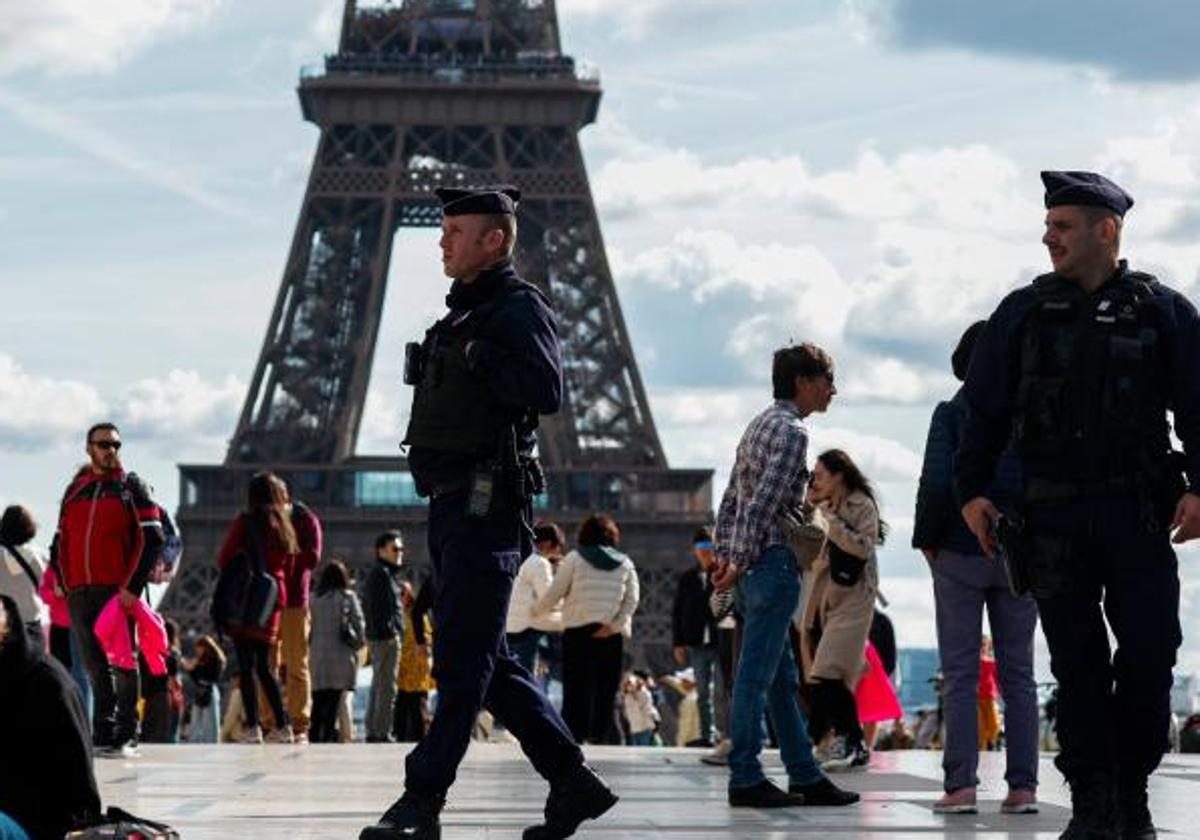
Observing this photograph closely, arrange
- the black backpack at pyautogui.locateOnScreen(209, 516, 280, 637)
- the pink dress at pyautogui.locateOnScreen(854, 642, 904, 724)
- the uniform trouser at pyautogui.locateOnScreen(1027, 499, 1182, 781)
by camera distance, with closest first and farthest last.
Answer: the uniform trouser at pyautogui.locateOnScreen(1027, 499, 1182, 781)
the pink dress at pyautogui.locateOnScreen(854, 642, 904, 724)
the black backpack at pyautogui.locateOnScreen(209, 516, 280, 637)

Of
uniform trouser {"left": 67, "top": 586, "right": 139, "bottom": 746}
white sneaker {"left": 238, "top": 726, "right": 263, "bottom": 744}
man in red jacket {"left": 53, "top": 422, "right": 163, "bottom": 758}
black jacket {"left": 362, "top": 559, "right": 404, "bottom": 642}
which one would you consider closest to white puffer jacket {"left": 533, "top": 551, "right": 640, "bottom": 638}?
white sneaker {"left": 238, "top": 726, "right": 263, "bottom": 744}

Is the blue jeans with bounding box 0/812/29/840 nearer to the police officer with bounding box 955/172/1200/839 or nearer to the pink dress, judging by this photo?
the police officer with bounding box 955/172/1200/839

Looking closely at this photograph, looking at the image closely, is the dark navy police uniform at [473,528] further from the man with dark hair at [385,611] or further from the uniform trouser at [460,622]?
the man with dark hair at [385,611]

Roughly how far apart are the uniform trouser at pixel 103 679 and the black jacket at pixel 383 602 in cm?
476

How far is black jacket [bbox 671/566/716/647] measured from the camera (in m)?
21.8

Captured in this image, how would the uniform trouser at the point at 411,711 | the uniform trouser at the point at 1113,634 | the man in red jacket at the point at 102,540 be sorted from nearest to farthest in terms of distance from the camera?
the uniform trouser at the point at 1113,634 < the man in red jacket at the point at 102,540 < the uniform trouser at the point at 411,711

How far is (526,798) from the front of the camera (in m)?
13.4

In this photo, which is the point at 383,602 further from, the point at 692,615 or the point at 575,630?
the point at 575,630

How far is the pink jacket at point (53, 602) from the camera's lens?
1809 cm

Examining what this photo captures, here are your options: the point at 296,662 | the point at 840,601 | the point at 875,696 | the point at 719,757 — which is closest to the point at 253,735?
the point at 296,662

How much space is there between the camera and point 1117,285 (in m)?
9.33

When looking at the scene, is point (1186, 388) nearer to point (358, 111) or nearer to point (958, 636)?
→ point (958, 636)

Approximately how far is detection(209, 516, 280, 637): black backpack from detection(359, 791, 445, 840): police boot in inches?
401

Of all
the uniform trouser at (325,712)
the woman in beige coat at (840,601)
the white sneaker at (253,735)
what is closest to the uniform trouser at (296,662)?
the white sneaker at (253,735)
